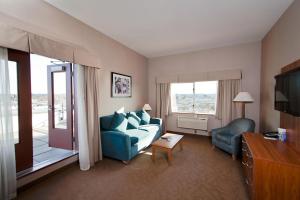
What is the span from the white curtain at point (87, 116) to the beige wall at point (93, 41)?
1.48 ft

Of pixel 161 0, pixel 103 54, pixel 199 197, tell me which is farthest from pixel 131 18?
pixel 199 197

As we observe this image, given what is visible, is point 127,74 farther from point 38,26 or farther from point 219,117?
point 219,117

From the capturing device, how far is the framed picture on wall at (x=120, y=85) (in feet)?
12.2

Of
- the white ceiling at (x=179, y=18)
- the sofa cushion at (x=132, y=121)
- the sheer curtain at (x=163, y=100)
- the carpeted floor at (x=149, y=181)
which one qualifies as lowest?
the carpeted floor at (x=149, y=181)

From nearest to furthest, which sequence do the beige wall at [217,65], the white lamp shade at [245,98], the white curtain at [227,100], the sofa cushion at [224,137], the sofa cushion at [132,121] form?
the sofa cushion at [224,137] < the white lamp shade at [245,98] < the sofa cushion at [132,121] < the beige wall at [217,65] < the white curtain at [227,100]

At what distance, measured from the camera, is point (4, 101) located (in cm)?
173

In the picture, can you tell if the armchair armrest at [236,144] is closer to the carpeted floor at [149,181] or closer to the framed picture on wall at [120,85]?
the carpeted floor at [149,181]

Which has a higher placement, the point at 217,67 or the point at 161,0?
the point at 161,0

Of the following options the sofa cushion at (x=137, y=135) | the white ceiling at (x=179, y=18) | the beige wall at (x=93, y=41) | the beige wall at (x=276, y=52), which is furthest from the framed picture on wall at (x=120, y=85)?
the beige wall at (x=276, y=52)

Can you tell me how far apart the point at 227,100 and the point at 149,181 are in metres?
3.20

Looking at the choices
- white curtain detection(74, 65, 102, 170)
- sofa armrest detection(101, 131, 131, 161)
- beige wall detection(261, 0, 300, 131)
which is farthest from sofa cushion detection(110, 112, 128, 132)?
beige wall detection(261, 0, 300, 131)

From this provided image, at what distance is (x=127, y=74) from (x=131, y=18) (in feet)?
6.02

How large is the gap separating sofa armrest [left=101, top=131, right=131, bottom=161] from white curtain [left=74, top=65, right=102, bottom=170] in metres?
0.12

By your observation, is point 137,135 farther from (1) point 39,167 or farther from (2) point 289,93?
(2) point 289,93
